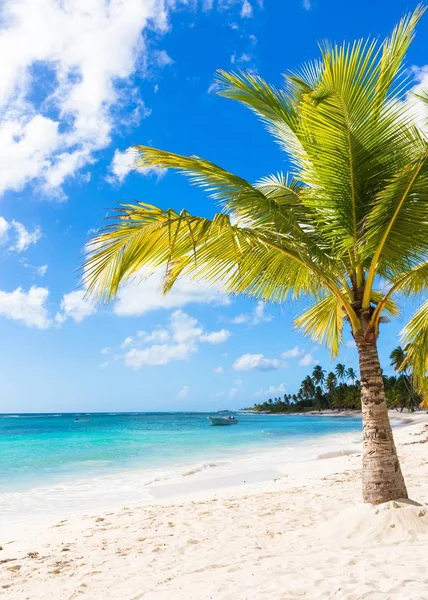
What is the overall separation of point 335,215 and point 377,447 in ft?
8.59

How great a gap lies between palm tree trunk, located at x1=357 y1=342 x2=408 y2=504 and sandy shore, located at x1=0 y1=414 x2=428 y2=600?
0.22 meters

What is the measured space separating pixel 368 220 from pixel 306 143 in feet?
3.64

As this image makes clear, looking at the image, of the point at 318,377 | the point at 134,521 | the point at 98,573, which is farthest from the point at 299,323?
the point at 318,377

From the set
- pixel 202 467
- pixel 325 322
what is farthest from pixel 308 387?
pixel 325 322

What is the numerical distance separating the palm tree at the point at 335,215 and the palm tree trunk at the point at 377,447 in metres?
0.01

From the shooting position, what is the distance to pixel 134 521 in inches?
292

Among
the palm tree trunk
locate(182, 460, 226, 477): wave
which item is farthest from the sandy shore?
locate(182, 460, 226, 477): wave

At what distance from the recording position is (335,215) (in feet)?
17.3

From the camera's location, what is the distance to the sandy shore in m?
3.29

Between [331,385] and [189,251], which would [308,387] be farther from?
[189,251]

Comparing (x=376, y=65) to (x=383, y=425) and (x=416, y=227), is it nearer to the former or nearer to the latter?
(x=416, y=227)

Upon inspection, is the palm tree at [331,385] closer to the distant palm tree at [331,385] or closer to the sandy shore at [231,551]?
the distant palm tree at [331,385]

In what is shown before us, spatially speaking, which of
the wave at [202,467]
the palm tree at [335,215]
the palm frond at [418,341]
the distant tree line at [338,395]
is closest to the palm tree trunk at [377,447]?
the palm tree at [335,215]

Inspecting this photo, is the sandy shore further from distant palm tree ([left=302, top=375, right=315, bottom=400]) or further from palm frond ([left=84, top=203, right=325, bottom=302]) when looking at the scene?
distant palm tree ([left=302, top=375, right=315, bottom=400])
